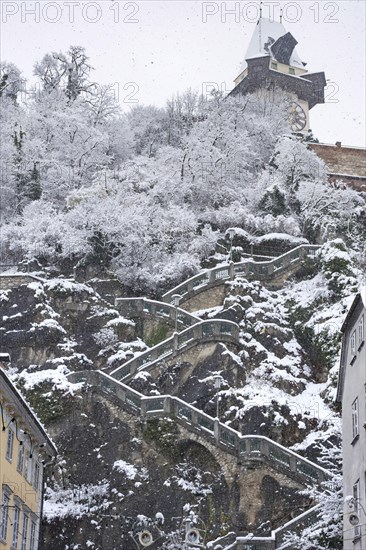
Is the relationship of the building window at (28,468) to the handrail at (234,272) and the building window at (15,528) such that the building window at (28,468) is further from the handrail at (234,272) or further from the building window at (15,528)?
the handrail at (234,272)

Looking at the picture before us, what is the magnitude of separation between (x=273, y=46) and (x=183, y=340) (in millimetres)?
52249

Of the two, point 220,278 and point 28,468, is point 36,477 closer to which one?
point 28,468

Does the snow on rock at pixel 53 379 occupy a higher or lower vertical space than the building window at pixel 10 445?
higher

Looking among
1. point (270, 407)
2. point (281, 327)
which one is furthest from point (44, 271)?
point (270, 407)

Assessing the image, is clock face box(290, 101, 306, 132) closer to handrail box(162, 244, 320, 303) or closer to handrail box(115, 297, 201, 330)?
handrail box(162, 244, 320, 303)

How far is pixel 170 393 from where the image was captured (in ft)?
151

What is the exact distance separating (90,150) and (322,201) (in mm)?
17390

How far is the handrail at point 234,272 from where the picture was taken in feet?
175

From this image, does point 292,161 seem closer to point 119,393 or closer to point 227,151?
point 227,151

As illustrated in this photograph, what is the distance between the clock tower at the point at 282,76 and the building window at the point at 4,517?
183ft

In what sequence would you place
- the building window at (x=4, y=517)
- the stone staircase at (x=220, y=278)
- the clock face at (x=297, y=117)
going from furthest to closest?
the clock face at (x=297, y=117), the stone staircase at (x=220, y=278), the building window at (x=4, y=517)

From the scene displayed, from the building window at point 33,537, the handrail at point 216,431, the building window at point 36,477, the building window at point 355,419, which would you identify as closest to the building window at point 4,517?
the building window at point 33,537

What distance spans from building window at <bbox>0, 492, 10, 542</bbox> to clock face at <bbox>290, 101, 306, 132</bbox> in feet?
188

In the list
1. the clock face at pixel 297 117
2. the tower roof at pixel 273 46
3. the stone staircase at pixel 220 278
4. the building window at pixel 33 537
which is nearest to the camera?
the building window at pixel 33 537
